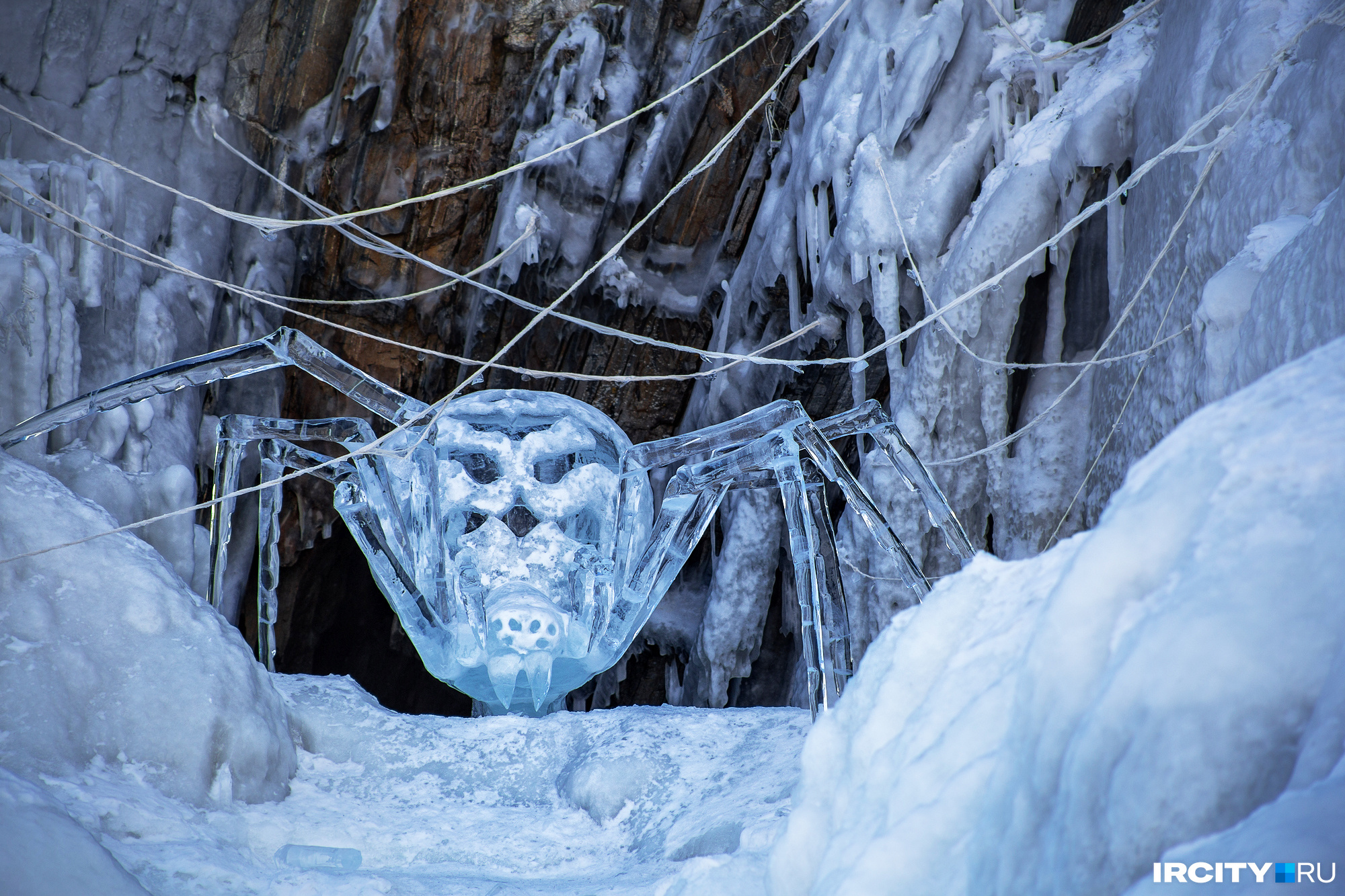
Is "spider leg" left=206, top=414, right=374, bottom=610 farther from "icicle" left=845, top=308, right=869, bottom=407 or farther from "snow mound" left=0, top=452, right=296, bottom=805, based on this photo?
"icicle" left=845, top=308, right=869, bottom=407

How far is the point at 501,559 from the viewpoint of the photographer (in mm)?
3299

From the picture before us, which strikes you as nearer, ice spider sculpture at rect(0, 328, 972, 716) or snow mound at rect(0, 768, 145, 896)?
snow mound at rect(0, 768, 145, 896)

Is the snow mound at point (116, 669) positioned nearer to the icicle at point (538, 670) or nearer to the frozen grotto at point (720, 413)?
the frozen grotto at point (720, 413)

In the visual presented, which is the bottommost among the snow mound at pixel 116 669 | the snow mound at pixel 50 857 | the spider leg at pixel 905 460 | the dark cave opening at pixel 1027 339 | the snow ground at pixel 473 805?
the snow ground at pixel 473 805

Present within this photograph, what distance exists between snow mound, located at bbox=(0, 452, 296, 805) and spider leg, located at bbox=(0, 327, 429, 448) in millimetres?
449

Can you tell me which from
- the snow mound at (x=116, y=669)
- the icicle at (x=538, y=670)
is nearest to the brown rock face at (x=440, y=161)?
the icicle at (x=538, y=670)

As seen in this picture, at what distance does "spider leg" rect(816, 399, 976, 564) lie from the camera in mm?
2773

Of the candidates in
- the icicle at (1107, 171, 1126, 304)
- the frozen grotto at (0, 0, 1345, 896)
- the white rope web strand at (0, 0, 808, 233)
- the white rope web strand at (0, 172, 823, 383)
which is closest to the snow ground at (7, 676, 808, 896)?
the frozen grotto at (0, 0, 1345, 896)

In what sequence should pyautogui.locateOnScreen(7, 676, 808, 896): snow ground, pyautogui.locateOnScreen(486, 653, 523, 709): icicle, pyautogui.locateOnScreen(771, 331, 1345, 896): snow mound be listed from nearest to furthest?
pyautogui.locateOnScreen(771, 331, 1345, 896): snow mound < pyautogui.locateOnScreen(7, 676, 808, 896): snow ground < pyautogui.locateOnScreen(486, 653, 523, 709): icicle

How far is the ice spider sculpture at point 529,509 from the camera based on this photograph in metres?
2.96

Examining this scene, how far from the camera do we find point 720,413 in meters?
4.98

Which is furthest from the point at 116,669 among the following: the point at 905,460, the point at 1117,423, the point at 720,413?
the point at 720,413

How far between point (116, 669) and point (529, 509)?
158cm

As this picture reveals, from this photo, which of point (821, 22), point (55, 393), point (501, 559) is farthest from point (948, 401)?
point (55, 393)
